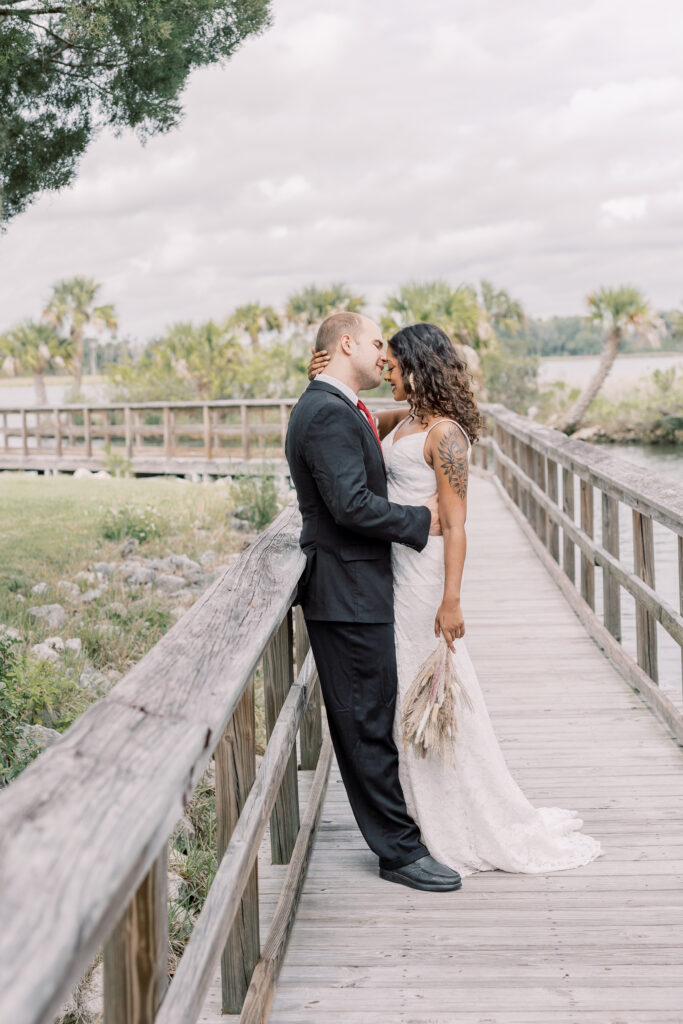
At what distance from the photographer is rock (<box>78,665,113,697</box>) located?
5557 mm

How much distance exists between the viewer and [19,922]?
0.87 m

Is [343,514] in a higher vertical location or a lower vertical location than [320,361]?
lower

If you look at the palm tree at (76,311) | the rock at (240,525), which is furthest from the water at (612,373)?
the rock at (240,525)

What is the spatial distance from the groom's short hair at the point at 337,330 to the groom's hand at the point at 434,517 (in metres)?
0.53

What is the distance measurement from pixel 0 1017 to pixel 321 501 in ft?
6.89

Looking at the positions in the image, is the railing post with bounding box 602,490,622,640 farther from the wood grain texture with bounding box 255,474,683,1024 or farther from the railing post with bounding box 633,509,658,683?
the wood grain texture with bounding box 255,474,683,1024

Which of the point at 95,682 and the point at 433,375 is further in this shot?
the point at 95,682

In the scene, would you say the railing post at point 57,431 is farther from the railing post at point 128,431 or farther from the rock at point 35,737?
the rock at point 35,737

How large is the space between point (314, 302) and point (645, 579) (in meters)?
33.8

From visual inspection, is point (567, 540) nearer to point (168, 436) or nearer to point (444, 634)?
point (444, 634)

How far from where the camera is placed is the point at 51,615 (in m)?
7.12

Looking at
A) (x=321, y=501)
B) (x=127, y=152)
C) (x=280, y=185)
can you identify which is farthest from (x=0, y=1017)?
(x=280, y=185)

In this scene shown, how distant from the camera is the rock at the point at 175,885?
352 centimetres

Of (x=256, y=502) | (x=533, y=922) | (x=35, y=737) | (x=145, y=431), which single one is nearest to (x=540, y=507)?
(x=256, y=502)
